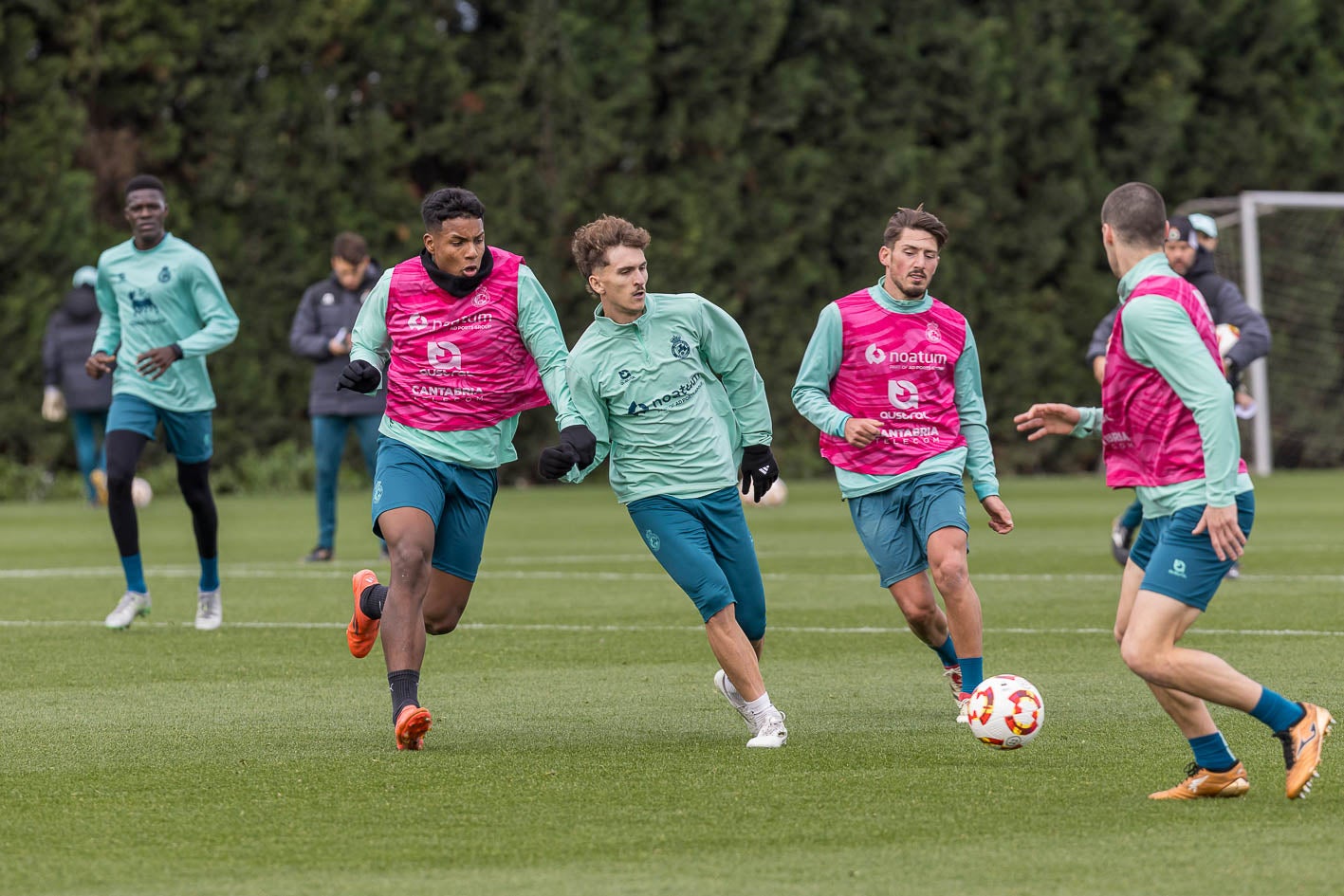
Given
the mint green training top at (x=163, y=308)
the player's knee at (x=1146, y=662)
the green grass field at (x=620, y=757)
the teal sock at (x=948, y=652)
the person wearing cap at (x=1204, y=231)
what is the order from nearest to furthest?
the green grass field at (x=620, y=757)
the player's knee at (x=1146, y=662)
the teal sock at (x=948, y=652)
the mint green training top at (x=163, y=308)
the person wearing cap at (x=1204, y=231)

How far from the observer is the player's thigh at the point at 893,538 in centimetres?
782

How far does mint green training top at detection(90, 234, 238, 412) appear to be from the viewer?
10664mm

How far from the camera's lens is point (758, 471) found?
290 inches

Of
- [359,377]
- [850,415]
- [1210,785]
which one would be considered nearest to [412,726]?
[359,377]

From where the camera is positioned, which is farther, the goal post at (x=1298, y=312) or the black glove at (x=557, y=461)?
the goal post at (x=1298, y=312)

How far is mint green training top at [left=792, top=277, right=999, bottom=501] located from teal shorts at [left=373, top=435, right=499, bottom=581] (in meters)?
1.26

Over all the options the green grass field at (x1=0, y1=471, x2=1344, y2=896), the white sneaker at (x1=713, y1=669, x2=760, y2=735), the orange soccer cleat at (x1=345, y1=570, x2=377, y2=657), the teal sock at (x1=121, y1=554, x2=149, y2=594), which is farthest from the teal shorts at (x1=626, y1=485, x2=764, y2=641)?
the teal sock at (x1=121, y1=554, x2=149, y2=594)

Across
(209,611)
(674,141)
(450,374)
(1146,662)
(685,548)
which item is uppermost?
(674,141)

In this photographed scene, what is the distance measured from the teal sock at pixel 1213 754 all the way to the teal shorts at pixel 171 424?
20.2ft

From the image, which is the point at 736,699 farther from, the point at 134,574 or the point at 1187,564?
the point at 134,574

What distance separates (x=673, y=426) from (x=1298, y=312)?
75.1 ft

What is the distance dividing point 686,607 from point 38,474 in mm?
13579

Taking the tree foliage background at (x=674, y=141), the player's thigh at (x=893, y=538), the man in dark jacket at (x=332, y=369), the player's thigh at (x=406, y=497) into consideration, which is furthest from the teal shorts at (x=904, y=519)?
the tree foliage background at (x=674, y=141)

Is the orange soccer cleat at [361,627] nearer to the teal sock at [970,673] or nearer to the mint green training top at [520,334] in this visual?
the mint green training top at [520,334]
